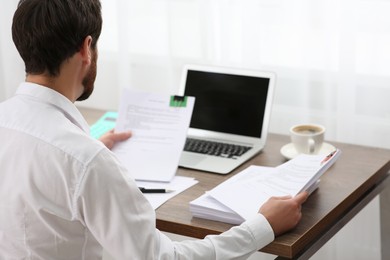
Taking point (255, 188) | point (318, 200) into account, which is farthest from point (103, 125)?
point (318, 200)

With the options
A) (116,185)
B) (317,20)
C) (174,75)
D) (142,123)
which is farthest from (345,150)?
(116,185)

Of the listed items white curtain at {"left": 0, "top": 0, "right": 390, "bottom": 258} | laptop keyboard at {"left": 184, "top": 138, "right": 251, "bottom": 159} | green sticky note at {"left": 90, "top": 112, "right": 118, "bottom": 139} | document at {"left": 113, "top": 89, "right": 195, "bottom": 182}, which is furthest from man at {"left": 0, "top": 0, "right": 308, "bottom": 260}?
white curtain at {"left": 0, "top": 0, "right": 390, "bottom": 258}

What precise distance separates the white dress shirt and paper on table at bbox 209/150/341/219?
0.87 feet

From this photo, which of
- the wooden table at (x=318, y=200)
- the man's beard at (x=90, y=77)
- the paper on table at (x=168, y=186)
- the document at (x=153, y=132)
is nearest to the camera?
the man's beard at (x=90, y=77)

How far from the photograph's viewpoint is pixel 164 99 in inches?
79.4

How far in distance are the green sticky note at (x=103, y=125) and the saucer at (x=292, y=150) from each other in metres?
0.52

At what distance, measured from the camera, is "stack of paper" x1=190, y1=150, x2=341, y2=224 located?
1.64 metres

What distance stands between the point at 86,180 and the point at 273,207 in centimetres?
44

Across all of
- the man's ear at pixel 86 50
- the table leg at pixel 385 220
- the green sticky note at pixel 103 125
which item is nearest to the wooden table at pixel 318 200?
the table leg at pixel 385 220

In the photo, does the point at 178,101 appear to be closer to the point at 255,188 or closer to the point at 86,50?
the point at 255,188

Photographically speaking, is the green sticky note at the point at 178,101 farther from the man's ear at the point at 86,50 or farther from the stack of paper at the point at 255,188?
the man's ear at the point at 86,50

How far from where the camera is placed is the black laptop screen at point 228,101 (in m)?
2.08

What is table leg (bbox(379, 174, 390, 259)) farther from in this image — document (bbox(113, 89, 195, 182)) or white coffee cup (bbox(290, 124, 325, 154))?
document (bbox(113, 89, 195, 182))

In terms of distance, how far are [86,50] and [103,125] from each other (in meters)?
0.89
